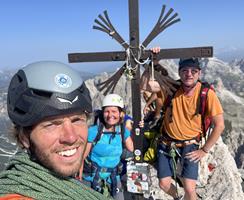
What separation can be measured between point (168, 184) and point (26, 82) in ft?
16.9

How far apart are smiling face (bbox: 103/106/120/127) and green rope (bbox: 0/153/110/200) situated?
391 centimetres

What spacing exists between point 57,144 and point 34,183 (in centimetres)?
43

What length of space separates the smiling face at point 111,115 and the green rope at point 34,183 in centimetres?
391

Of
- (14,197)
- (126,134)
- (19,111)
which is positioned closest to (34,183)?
(14,197)

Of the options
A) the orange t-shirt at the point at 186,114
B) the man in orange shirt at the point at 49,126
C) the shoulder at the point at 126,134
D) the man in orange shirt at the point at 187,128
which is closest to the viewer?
the man in orange shirt at the point at 49,126

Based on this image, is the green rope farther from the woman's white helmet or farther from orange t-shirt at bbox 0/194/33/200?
the woman's white helmet

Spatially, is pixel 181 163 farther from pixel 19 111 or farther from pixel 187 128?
pixel 19 111

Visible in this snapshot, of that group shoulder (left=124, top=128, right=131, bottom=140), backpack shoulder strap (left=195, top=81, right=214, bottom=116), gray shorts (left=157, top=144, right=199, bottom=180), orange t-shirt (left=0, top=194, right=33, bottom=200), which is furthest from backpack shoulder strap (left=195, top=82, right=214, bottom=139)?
orange t-shirt (left=0, top=194, right=33, bottom=200)

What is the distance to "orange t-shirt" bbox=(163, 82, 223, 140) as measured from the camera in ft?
20.9

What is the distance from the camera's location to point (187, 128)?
21.9 feet

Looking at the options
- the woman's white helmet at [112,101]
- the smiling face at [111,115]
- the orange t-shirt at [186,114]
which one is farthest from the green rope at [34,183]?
the orange t-shirt at [186,114]

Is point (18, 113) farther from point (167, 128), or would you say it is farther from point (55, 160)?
point (167, 128)

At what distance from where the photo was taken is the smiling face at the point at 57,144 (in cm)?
277

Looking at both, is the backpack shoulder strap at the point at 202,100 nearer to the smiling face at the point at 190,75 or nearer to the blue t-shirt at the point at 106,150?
the smiling face at the point at 190,75
